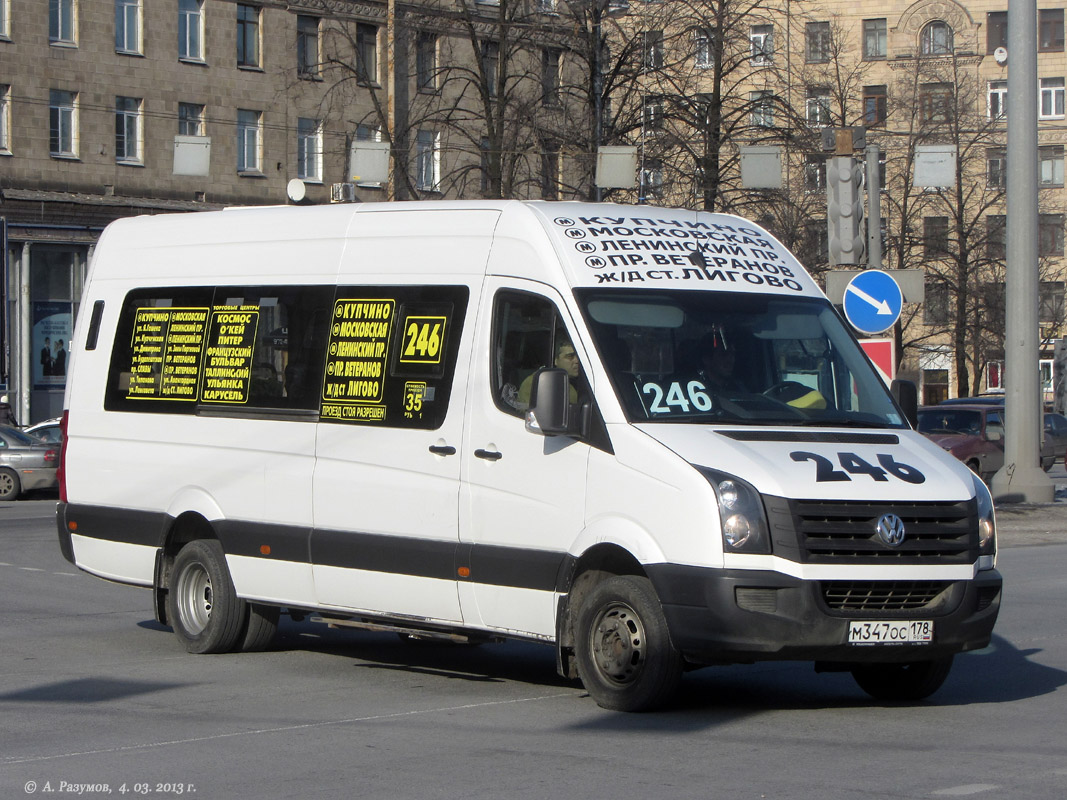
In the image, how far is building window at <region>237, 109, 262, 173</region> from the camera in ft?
154

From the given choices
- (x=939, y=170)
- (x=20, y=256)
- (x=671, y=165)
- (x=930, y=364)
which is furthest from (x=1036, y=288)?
(x=930, y=364)

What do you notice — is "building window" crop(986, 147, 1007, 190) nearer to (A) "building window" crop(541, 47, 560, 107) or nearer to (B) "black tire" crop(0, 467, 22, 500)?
(A) "building window" crop(541, 47, 560, 107)

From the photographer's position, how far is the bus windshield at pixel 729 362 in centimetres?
862

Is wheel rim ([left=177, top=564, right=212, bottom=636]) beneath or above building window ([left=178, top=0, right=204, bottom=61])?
beneath

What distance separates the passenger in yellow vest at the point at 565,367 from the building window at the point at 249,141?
39083 millimetres

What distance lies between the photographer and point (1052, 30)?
243ft

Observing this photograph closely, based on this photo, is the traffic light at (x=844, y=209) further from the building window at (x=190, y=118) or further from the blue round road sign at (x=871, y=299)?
the building window at (x=190, y=118)

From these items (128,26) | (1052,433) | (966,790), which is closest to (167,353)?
(966,790)

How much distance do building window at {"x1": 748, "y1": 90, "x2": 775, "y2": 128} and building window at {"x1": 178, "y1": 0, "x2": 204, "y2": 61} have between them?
18.8 metres

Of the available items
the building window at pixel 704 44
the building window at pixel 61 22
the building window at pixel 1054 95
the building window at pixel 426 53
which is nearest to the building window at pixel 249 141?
the building window at pixel 61 22

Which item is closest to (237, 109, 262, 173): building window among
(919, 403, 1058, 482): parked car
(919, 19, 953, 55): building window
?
(919, 403, 1058, 482): parked car

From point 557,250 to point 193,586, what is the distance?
141 inches

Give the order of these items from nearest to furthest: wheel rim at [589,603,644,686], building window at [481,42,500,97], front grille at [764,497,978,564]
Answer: front grille at [764,497,978,564], wheel rim at [589,603,644,686], building window at [481,42,500,97]

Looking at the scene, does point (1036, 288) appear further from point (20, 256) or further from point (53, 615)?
point (20, 256)
